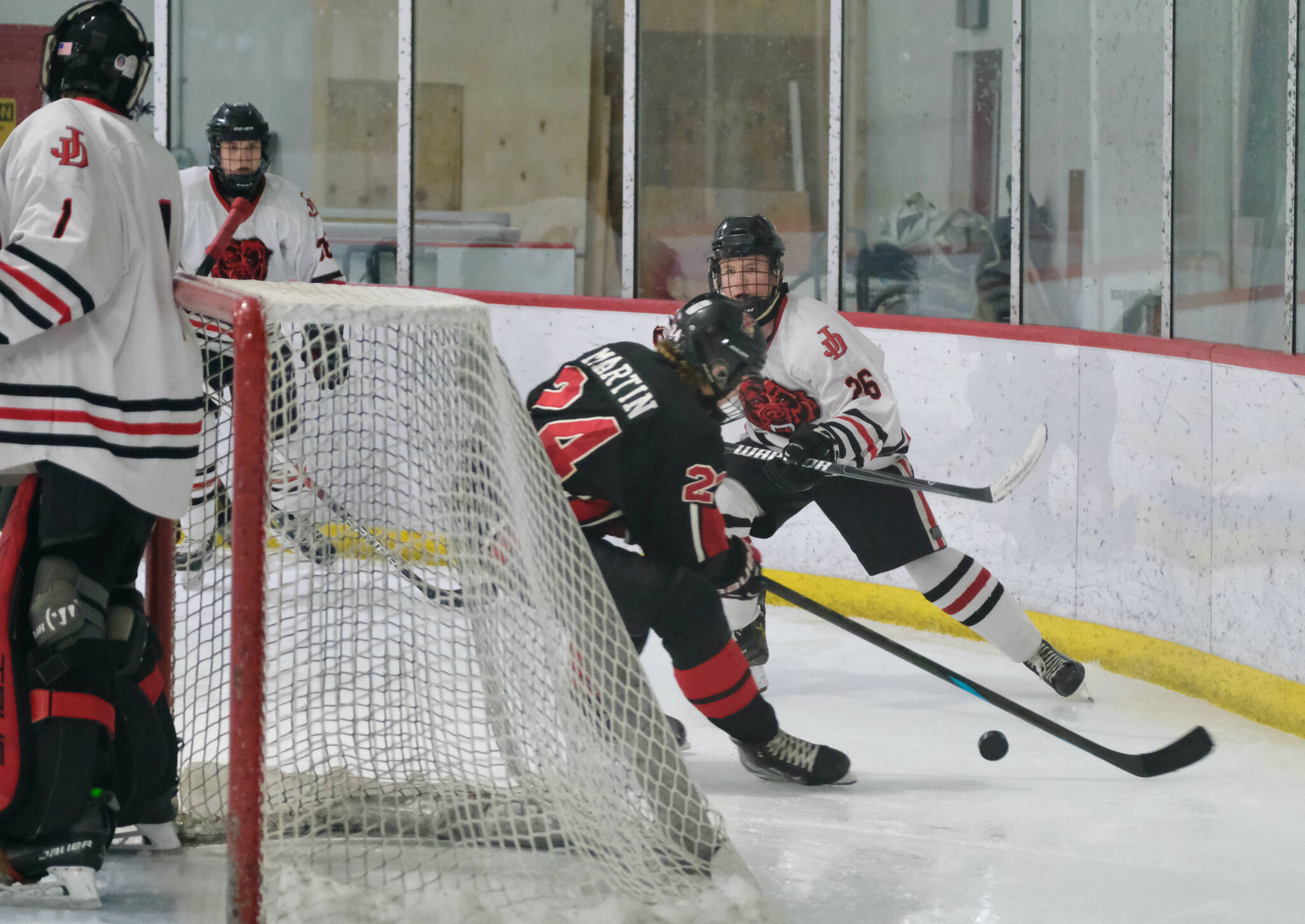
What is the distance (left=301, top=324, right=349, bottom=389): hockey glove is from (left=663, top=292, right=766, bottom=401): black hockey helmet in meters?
0.62

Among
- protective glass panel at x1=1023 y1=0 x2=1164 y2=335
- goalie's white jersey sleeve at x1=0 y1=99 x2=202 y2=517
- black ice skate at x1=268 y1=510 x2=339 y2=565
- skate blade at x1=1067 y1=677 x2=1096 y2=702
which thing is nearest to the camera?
goalie's white jersey sleeve at x1=0 y1=99 x2=202 y2=517

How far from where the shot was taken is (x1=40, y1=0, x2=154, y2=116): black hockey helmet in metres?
1.90


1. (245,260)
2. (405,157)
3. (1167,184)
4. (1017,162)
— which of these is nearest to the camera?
(245,260)

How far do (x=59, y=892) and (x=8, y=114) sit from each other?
440 centimetres

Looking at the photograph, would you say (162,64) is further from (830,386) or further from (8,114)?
(830,386)

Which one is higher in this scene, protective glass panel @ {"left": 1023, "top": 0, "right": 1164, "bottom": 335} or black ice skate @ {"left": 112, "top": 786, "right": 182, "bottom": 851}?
protective glass panel @ {"left": 1023, "top": 0, "right": 1164, "bottom": 335}

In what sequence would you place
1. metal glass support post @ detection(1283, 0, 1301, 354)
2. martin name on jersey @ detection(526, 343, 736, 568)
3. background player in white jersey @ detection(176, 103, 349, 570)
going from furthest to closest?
1. background player in white jersey @ detection(176, 103, 349, 570)
2. metal glass support post @ detection(1283, 0, 1301, 354)
3. martin name on jersey @ detection(526, 343, 736, 568)

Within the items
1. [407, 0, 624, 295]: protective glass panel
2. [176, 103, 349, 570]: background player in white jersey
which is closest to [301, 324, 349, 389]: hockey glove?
[176, 103, 349, 570]: background player in white jersey

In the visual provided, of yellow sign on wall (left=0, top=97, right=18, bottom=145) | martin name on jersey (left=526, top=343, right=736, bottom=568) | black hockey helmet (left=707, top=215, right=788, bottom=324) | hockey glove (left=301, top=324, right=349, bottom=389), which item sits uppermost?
yellow sign on wall (left=0, top=97, right=18, bottom=145)

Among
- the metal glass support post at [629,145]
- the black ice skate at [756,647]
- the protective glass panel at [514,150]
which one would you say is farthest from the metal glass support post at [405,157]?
the black ice skate at [756,647]

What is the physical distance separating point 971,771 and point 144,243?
1795mm

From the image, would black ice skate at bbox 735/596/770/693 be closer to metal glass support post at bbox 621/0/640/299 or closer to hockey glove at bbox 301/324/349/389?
hockey glove at bbox 301/324/349/389

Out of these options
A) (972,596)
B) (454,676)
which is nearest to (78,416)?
(454,676)

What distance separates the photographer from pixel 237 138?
12.7ft
